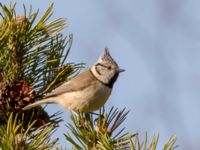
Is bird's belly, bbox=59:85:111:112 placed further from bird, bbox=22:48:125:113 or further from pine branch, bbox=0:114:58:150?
pine branch, bbox=0:114:58:150

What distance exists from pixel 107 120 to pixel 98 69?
1.91 meters

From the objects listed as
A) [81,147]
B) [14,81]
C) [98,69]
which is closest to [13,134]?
[81,147]

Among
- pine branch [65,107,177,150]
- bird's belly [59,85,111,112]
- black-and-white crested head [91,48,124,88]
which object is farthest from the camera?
black-and-white crested head [91,48,124,88]

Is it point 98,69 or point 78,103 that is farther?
point 98,69

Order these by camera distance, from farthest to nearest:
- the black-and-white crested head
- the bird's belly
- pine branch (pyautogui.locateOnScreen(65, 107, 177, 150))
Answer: the black-and-white crested head
the bird's belly
pine branch (pyautogui.locateOnScreen(65, 107, 177, 150))

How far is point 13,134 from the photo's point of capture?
2.05 metres

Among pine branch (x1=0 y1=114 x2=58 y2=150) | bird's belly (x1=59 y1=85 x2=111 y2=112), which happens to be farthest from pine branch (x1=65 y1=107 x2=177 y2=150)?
bird's belly (x1=59 y1=85 x2=111 y2=112)

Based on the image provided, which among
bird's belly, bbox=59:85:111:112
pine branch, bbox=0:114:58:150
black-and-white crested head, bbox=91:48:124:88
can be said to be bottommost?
pine branch, bbox=0:114:58:150

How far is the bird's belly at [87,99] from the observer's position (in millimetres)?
3875

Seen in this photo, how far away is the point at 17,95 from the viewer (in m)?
2.50

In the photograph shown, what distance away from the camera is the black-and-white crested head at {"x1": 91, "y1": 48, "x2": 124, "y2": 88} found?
410 cm

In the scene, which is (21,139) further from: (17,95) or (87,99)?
(87,99)

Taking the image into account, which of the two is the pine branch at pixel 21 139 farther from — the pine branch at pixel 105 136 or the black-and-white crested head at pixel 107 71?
the black-and-white crested head at pixel 107 71

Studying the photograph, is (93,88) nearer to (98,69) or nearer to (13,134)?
(98,69)
